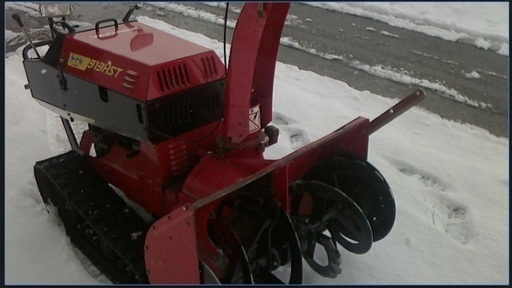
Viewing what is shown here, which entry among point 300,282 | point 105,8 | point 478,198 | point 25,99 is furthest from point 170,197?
point 105,8

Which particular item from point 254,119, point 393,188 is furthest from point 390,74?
point 254,119

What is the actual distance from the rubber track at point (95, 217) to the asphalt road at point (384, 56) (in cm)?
304

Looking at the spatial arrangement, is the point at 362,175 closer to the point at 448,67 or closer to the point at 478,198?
the point at 478,198

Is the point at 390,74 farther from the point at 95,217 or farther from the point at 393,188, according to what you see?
the point at 95,217

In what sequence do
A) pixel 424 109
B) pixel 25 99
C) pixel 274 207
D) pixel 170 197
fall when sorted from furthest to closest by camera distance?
pixel 424 109 → pixel 25 99 → pixel 170 197 → pixel 274 207

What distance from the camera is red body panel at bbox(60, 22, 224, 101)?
2.41 metres

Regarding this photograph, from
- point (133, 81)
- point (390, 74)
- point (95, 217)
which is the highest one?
point (133, 81)

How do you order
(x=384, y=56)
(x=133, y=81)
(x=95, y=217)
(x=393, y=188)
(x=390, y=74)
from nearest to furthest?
(x=133, y=81) < (x=95, y=217) < (x=393, y=188) < (x=390, y=74) < (x=384, y=56)

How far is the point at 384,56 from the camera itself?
5.89 m

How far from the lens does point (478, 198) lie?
3.42 m

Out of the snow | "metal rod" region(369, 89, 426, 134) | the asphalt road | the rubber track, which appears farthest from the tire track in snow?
the rubber track

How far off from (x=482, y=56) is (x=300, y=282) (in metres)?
4.81

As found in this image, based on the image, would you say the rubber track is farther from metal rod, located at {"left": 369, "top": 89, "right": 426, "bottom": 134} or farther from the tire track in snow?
the tire track in snow

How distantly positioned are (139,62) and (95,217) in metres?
0.80
